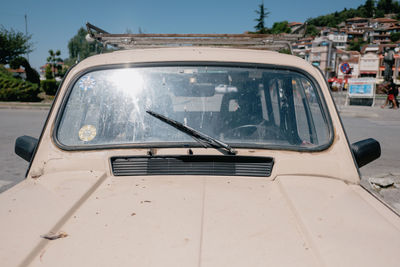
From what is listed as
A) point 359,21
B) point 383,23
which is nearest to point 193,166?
point 383,23

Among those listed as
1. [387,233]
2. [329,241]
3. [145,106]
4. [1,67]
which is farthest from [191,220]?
[1,67]

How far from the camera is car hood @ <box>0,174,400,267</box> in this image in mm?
1118

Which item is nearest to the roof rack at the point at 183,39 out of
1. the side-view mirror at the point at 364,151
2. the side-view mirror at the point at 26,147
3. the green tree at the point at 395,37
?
the side-view mirror at the point at 26,147

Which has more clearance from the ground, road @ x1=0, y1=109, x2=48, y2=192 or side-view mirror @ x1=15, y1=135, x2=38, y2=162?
side-view mirror @ x1=15, y1=135, x2=38, y2=162

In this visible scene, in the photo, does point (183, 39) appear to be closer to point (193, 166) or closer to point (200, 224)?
point (193, 166)

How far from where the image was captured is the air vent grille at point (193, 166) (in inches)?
70.1

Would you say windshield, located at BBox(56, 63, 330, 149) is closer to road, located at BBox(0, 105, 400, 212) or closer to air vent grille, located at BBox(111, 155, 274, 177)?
air vent grille, located at BBox(111, 155, 274, 177)

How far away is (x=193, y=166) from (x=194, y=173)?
0.13 feet

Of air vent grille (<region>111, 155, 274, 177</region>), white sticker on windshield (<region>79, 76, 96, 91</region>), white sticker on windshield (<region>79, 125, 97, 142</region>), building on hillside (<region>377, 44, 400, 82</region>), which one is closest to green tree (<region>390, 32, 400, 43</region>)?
building on hillside (<region>377, 44, 400, 82</region>)

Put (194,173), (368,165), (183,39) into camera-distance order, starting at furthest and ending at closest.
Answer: (368,165) < (183,39) < (194,173)

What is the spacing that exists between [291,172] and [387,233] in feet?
1.93

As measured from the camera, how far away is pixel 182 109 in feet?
6.45

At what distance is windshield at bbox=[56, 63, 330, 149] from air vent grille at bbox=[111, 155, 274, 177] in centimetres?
10

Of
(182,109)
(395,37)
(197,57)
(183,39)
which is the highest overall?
(395,37)
